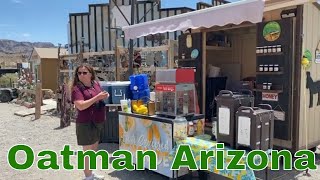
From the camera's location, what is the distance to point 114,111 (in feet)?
21.0

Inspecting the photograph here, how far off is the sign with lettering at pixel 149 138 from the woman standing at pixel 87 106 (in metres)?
0.58

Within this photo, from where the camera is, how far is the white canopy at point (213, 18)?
3.93 m

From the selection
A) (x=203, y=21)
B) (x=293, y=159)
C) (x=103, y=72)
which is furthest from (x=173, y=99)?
(x=103, y=72)

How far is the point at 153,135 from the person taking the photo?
13.3 feet

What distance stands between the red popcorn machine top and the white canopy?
0.90 m

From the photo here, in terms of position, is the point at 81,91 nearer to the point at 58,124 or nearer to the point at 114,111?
the point at 114,111

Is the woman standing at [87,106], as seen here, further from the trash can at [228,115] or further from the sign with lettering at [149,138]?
the trash can at [228,115]

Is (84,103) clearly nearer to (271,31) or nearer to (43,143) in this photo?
(271,31)

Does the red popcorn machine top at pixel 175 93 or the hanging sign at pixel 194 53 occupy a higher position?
the hanging sign at pixel 194 53

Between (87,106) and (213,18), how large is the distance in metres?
2.17

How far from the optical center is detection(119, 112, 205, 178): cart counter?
3848 mm

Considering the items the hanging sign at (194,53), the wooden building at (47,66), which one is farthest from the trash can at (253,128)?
the wooden building at (47,66)

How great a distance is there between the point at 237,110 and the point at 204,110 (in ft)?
9.58

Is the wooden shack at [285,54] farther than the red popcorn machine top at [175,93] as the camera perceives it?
Yes
